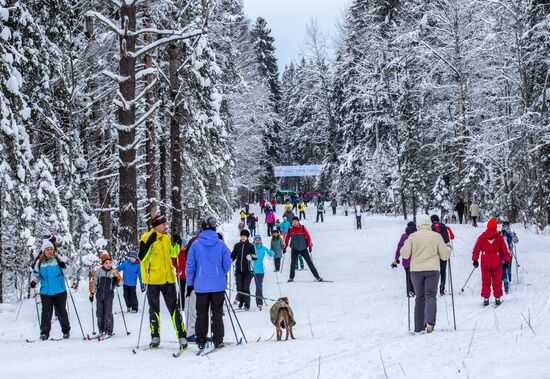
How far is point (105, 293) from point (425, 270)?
573 cm

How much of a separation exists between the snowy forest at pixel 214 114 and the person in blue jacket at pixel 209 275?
136 inches

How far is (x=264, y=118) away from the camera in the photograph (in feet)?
214

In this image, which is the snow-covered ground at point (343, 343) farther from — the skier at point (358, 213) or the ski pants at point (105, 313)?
the skier at point (358, 213)

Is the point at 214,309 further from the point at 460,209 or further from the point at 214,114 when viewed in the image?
the point at 460,209

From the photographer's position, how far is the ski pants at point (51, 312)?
1069 centimetres

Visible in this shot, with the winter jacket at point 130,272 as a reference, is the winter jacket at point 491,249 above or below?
above

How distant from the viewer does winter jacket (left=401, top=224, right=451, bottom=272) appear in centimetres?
941

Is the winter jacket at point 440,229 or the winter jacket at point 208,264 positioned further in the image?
the winter jacket at point 440,229

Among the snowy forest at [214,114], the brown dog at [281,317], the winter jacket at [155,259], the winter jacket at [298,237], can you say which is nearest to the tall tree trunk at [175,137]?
the snowy forest at [214,114]

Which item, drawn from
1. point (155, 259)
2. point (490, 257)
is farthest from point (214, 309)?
point (490, 257)

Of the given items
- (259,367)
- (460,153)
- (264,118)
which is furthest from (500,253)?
(264,118)

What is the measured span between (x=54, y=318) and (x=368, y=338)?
303 inches

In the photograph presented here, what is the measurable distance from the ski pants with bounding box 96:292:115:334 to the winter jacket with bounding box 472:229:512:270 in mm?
7173

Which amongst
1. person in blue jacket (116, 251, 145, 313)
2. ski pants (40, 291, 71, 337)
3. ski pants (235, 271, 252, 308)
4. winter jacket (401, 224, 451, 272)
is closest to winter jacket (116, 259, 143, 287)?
person in blue jacket (116, 251, 145, 313)
